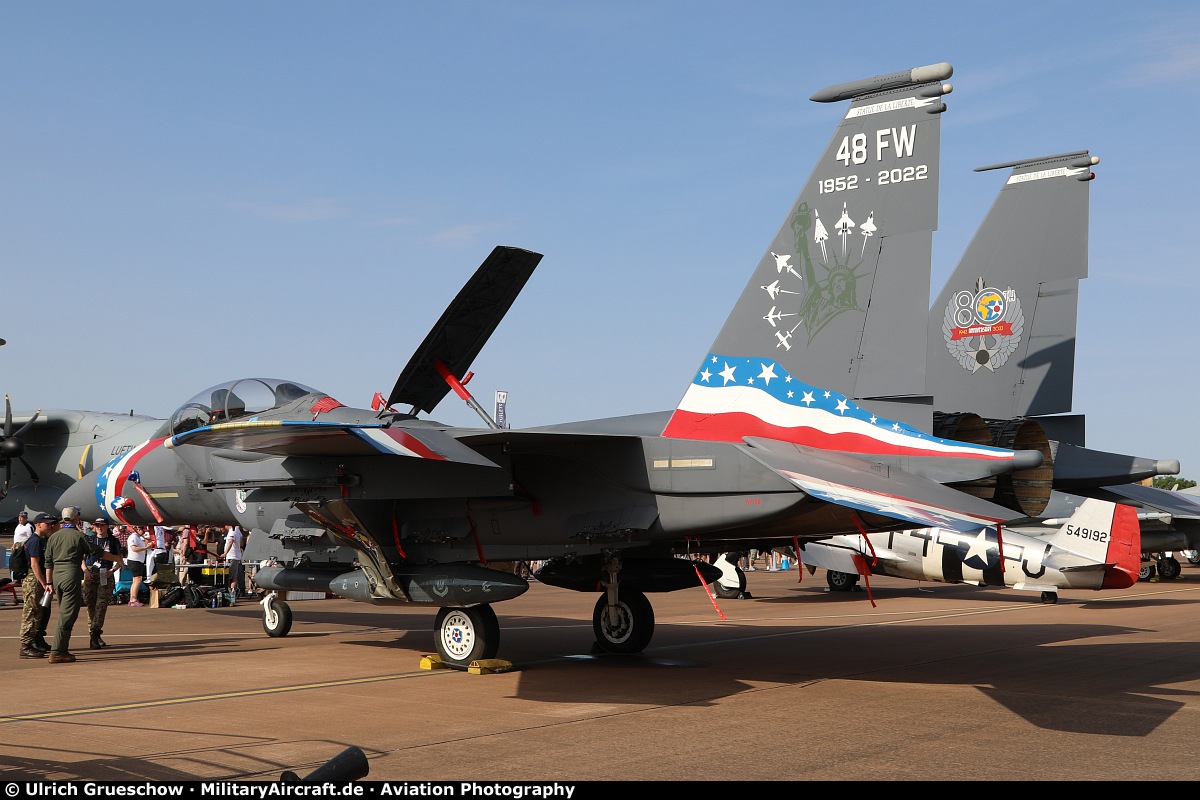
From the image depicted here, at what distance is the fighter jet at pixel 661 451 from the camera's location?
884 centimetres

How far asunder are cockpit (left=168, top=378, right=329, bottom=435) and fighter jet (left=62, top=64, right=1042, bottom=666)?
0.9 inches

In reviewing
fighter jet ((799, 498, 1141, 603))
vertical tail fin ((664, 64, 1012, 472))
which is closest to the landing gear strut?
vertical tail fin ((664, 64, 1012, 472))

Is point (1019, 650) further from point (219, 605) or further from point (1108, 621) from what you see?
point (219, 605)

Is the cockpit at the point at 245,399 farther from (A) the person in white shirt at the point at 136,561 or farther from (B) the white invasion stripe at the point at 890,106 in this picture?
(A) the person in white shirt at the point at 136,561

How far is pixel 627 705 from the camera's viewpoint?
8430mm

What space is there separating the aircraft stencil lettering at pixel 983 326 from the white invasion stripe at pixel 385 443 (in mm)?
9508

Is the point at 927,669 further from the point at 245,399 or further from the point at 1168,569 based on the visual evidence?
the point at 1168,569

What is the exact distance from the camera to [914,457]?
884 cm

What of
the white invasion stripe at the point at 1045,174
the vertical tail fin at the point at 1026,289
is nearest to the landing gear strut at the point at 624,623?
the vertical tail fin at the point at 1026,289

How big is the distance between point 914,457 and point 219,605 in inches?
572

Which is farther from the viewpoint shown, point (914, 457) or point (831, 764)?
point (914, 457)

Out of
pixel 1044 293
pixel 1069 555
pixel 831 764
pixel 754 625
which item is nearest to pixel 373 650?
pixel 754 625

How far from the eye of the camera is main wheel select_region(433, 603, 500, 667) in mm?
10539

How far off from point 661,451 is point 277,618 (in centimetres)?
680
